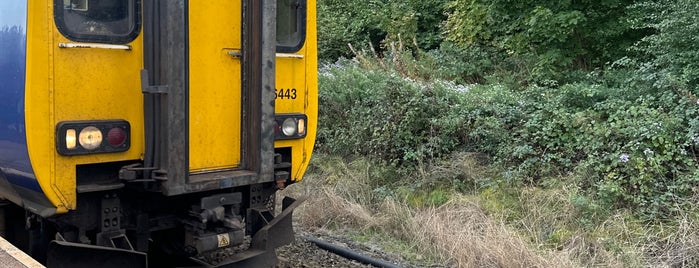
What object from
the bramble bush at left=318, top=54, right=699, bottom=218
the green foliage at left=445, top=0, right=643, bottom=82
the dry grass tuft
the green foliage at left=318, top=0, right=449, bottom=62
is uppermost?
the green foliage at left=318, top=0, right=449, bottom=62

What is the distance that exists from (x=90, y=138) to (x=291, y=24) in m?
1.85

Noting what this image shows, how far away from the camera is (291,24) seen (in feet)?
16.5

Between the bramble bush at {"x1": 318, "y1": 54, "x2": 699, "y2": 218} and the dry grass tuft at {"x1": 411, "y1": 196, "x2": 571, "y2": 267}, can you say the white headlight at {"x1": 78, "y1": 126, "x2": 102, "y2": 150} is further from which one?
the bramble bush at {"x1": 318, "y1": 54, "x2": 699, "y2": 218}

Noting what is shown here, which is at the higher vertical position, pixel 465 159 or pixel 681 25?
pixel 681 25

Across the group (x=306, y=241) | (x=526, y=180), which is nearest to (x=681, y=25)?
(x=526, y=180)

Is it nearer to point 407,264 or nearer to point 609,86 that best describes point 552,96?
point 609,86

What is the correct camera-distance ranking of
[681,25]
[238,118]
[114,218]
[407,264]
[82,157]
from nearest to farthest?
1. [82,157]
2. [114,218]
3. [238,118]
4. [407,264]
5. [681,25]

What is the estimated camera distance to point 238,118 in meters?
4.46

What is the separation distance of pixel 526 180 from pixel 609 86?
7.42ft

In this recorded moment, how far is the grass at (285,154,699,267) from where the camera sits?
5.32 metres

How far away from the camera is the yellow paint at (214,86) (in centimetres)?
420

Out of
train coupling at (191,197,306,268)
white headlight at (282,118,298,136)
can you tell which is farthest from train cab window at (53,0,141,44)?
train coupling at (191,197,306,268)

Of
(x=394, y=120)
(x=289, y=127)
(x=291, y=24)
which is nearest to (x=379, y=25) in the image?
(x=394, y=120)

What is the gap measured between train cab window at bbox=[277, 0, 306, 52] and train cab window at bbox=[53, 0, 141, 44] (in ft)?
3.90
